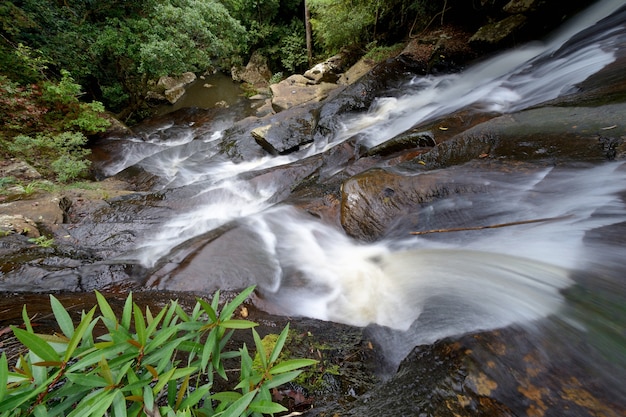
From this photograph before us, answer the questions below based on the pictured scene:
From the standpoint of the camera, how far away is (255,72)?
19.9m

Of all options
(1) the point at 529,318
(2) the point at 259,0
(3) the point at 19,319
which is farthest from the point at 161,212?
(2) the point at 259,0

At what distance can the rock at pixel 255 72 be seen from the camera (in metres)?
19.3

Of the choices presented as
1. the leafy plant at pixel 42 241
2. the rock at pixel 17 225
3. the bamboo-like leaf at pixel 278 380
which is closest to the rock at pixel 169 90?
the rock at pixel 17 225

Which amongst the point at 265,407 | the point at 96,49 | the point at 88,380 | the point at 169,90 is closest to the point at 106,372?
the point at 88,380

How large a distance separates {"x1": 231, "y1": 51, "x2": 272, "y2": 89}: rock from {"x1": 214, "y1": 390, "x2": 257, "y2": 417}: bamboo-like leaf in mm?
19927

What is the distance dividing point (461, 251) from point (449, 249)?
129mm

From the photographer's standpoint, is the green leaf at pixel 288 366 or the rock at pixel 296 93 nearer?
the green leaf at pixel 288 366

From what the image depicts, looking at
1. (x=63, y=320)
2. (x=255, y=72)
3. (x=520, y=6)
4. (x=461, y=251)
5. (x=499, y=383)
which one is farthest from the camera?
(x=255, y=72)

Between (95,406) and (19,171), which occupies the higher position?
(19,171)

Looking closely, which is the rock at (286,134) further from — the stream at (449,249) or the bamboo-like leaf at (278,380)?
the bamboo-like leaf at (278,380)

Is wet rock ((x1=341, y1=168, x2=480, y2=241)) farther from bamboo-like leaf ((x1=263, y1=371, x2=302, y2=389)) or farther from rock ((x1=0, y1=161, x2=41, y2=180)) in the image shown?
rock ((x1=0, y1=161, x2=41, y2=180))

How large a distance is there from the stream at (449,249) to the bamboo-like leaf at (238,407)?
1458 millimetres

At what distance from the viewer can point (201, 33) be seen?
11.6 meters

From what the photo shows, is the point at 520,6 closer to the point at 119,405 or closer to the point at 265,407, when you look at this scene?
the point at 265,407
